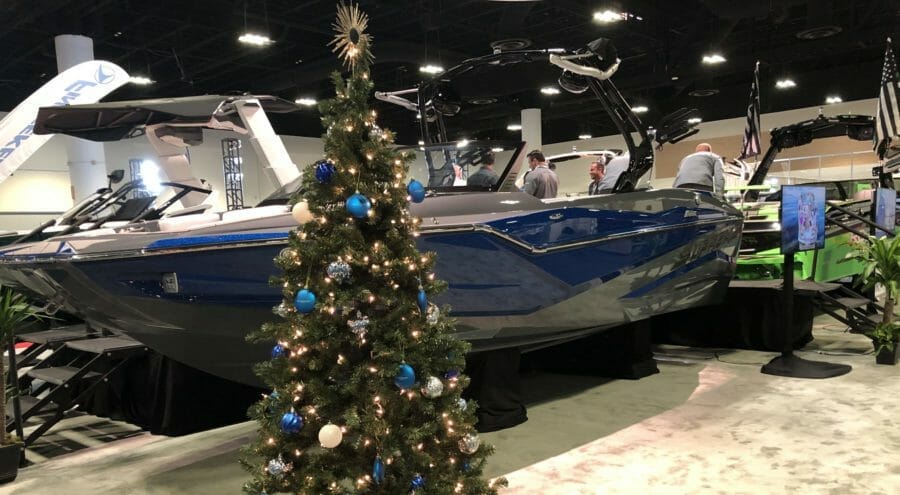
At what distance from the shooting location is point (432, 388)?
5.99ft

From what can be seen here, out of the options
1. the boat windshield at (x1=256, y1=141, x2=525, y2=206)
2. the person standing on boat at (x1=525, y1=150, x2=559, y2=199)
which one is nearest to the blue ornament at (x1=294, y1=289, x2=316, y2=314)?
the boat windshield at (x1=256, y1=141, x2=525, y2=206)

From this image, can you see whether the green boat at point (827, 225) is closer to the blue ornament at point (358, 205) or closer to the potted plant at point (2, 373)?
the blue ornament at point (358, 205)

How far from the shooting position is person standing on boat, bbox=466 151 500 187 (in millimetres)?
3354

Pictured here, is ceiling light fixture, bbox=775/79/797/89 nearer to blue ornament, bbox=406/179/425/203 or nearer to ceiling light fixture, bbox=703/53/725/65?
ceiling light fixture, bbox=703/53/725/65

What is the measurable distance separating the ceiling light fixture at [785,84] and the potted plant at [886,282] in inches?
470

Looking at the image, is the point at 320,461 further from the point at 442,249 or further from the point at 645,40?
the point at 645,40

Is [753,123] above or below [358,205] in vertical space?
above

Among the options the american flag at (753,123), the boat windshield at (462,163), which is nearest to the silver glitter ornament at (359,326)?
the boat windshield at (462,163)

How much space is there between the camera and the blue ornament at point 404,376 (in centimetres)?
178

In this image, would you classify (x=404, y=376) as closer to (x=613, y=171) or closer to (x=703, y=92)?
(x=613, y=171)

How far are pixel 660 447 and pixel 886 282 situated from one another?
254 centimetres

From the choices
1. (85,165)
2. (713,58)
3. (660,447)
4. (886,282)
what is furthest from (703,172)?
(85,165)

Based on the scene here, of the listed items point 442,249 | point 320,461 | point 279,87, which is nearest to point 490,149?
point 442,249

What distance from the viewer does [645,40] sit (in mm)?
13539
